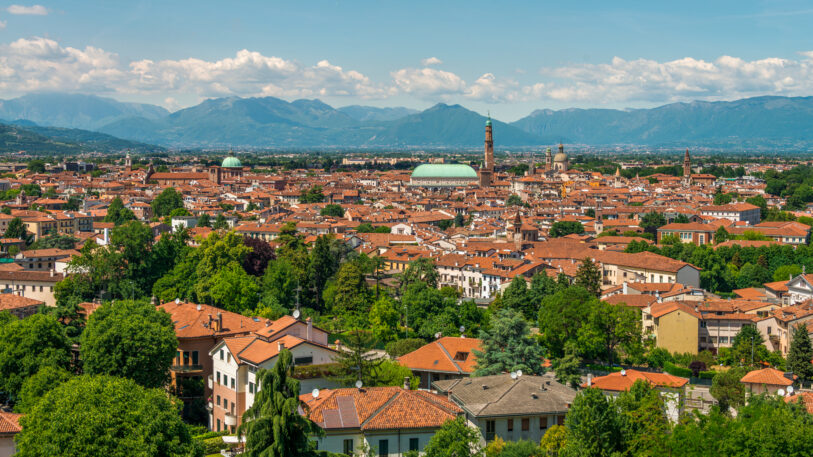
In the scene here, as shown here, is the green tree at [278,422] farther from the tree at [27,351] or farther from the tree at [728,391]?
the tree at [728,391]

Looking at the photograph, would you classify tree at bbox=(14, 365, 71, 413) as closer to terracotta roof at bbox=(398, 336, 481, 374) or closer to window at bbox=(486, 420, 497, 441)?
terracotta roof at bbox=(398, 336, 481, 374)

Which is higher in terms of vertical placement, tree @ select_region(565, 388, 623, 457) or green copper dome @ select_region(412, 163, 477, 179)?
green copper dome @ select_region(412, 163, 477, 179)

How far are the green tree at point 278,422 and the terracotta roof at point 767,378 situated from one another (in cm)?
1925

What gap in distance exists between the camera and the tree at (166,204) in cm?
9181

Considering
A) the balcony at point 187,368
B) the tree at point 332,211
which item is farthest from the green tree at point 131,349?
the tree at point 332,211

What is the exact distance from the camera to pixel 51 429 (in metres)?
17.9

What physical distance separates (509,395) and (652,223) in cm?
5624

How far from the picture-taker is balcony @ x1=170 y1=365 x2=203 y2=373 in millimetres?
29459

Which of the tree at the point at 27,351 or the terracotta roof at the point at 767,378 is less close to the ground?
the tree at the point at 27,351

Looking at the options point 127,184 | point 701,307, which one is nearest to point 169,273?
point 701,307

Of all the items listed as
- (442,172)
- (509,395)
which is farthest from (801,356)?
(442,172)

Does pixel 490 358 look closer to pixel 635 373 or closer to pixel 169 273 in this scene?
pixel 635 373

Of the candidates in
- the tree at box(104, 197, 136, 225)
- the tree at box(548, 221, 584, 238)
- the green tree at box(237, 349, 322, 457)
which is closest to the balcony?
the green tree at box(237, 349, 322, 457)

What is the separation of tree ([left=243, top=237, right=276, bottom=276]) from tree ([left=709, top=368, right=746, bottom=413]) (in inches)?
1151
